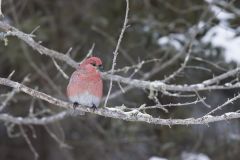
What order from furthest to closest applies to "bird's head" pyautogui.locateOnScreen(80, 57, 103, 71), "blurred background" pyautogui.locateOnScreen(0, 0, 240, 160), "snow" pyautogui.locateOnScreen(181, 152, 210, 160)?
1. "snow" pyautogui.locateOnScreen(181, 152, 210, 160)
2. "blurred background" pyautogui.locateOnScreen(0, 0, 240, 160)
3. "bird's head" pyautogui.locateOnScreen(80, 57, 103, 71)

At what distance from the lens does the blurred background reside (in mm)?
7547

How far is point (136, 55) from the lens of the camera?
7.82 meters

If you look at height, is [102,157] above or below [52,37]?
below

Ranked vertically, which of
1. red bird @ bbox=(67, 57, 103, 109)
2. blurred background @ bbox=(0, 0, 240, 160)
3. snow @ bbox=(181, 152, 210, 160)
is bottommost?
red bird @ bbox=(67, 57, 103, 109)

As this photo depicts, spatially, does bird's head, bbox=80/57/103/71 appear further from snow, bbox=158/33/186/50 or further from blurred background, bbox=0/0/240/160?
snow, bbox=158/33/186/50

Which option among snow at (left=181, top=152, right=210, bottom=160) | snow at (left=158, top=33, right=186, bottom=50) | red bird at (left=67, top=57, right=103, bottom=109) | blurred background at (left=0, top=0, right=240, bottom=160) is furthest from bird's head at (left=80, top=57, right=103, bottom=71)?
snow at (left=181, top=152, right=210, bottom=160)

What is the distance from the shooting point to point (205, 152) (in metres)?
8.06

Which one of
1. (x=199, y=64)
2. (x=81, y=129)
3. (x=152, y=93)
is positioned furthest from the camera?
(x=81, y=129)

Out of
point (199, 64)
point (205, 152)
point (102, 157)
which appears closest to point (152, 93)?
point (199, 64)

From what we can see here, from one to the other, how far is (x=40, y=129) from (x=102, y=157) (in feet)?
3.93

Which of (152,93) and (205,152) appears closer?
(152,93)

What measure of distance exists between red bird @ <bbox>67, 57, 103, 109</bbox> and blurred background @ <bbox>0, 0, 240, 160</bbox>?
200 centimetres

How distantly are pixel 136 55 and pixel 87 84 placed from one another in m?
2.65

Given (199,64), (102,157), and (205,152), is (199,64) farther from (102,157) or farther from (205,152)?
(102,157)
